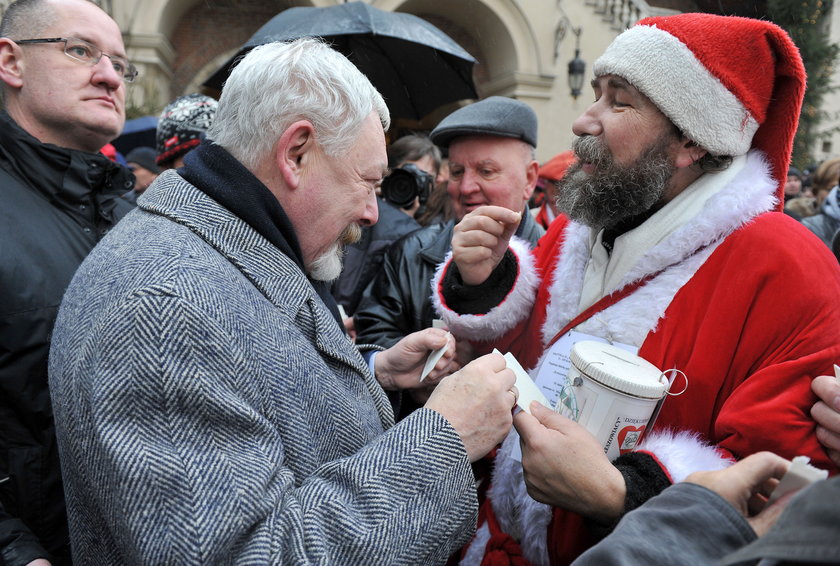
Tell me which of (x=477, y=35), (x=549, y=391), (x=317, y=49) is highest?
(x=317, y=49)

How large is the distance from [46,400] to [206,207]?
2.71ft

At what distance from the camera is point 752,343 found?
141cm

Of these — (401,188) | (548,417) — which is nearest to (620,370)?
(548,417)

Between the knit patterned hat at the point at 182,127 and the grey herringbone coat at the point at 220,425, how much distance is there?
1969 mm

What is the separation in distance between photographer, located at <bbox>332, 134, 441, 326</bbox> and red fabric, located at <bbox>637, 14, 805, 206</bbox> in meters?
2.10

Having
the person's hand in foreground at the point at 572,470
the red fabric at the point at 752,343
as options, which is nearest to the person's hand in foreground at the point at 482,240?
the red fabric at the point at 752,343

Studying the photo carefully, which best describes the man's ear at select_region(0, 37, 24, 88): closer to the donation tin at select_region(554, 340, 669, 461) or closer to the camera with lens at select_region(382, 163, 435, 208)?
the donation tin at select_region(554, 340, 669, 461)

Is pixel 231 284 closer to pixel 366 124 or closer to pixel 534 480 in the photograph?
pixel 366 124

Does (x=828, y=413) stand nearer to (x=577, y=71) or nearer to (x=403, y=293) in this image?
(x=403, y=293)

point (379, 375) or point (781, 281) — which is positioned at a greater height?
point (781, 281)

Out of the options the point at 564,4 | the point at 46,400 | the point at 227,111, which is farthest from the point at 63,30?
the point at 564,4

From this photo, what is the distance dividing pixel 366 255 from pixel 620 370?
2.40 metres

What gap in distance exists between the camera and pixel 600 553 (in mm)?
908

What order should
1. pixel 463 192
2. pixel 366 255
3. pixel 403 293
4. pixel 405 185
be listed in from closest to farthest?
pixel 403 293 < pixel 463 192 < pixel 366 255 < pixel 405 185
